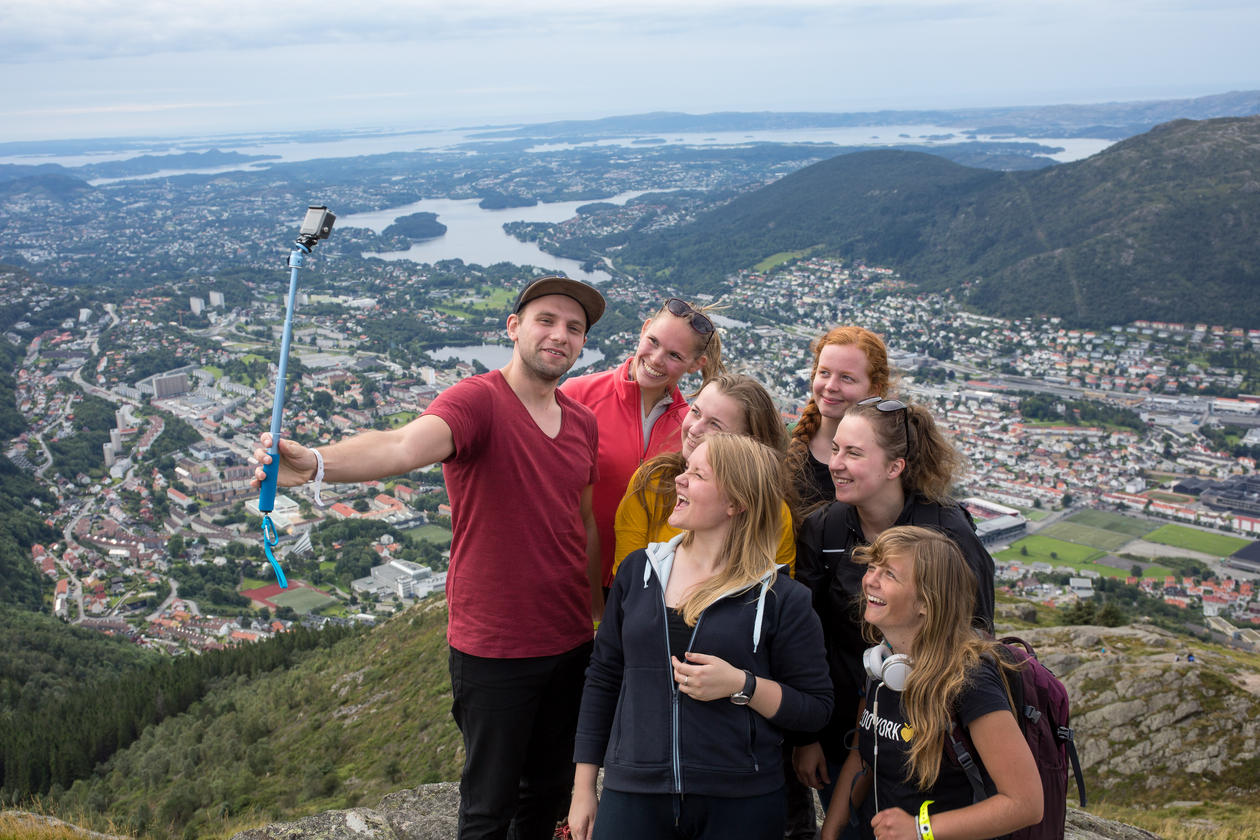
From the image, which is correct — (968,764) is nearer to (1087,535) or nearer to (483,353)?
(1087,535)

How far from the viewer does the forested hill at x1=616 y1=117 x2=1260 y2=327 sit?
193ft

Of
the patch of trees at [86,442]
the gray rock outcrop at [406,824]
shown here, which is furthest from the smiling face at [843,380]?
the patch of trees at [86,442]

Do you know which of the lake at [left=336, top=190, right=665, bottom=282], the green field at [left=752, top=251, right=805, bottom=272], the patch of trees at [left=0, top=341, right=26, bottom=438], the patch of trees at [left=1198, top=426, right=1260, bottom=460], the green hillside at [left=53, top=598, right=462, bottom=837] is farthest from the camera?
the green field at [left=752, top=251, right=805, bottom=272]

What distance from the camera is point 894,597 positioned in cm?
222

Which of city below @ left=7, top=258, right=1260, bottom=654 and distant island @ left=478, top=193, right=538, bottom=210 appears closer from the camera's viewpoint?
city below @ left=7, top=258, right=1260, bottom=654

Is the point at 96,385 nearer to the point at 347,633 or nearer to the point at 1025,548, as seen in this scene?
the point at 347,633

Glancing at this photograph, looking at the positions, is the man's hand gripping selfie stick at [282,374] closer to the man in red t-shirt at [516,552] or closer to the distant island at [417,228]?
the man in red t-shirt at [516,552]

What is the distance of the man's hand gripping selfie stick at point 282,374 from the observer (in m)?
1.90

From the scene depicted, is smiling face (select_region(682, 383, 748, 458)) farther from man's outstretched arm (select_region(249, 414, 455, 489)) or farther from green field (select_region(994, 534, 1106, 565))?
green field (select_region(994, 534, 1106, 565))

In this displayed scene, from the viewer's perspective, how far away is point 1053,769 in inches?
88.0

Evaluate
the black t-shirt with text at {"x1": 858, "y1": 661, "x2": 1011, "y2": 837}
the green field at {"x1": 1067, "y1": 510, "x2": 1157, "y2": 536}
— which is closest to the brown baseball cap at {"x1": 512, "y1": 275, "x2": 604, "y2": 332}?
the black t-shirt with text at {"x1": 858, "y1": 661, "x2": 1011, "y2": 837}

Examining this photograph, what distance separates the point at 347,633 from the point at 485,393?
19564mm

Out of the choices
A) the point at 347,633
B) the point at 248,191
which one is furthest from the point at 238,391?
the point at 248,191

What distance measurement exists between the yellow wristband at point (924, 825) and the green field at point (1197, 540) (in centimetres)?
3220
